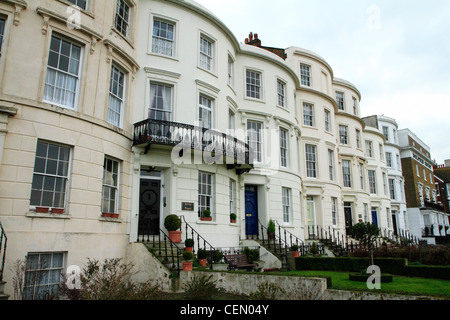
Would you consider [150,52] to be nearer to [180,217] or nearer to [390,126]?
[180,217]

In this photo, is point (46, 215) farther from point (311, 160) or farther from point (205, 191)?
point (311, 160)

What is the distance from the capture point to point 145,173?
14758 mm

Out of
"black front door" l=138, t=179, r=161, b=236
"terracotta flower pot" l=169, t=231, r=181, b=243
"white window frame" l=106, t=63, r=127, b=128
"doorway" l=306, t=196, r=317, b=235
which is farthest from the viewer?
"doorway" l=306, t=196, r=317, b=235

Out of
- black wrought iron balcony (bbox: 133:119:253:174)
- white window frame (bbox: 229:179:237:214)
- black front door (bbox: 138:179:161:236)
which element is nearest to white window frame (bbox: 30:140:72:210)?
black wrought iron balcony (bbox: 133:119:253:174)

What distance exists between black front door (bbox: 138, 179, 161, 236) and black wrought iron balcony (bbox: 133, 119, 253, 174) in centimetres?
154

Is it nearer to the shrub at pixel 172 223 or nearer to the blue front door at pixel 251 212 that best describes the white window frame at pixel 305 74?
the blue front door at pixel 251 212

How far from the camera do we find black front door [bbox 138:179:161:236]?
1424 cm

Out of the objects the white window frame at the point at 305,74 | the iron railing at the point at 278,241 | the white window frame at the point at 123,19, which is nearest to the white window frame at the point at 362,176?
the white window frame at the point at 305,74

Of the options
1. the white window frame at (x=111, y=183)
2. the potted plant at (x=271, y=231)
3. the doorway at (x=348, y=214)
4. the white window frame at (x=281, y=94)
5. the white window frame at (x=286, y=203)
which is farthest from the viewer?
the doorway at (x=348, y=214)

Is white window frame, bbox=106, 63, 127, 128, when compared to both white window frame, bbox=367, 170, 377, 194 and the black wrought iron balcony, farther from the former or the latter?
white window frame, bbox=367, 170, 377, 194

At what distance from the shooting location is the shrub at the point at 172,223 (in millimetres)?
13727

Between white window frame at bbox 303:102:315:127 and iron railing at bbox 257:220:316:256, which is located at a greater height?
white window frame at bbox 303:102:315:127

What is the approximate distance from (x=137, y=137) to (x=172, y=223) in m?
3.66
